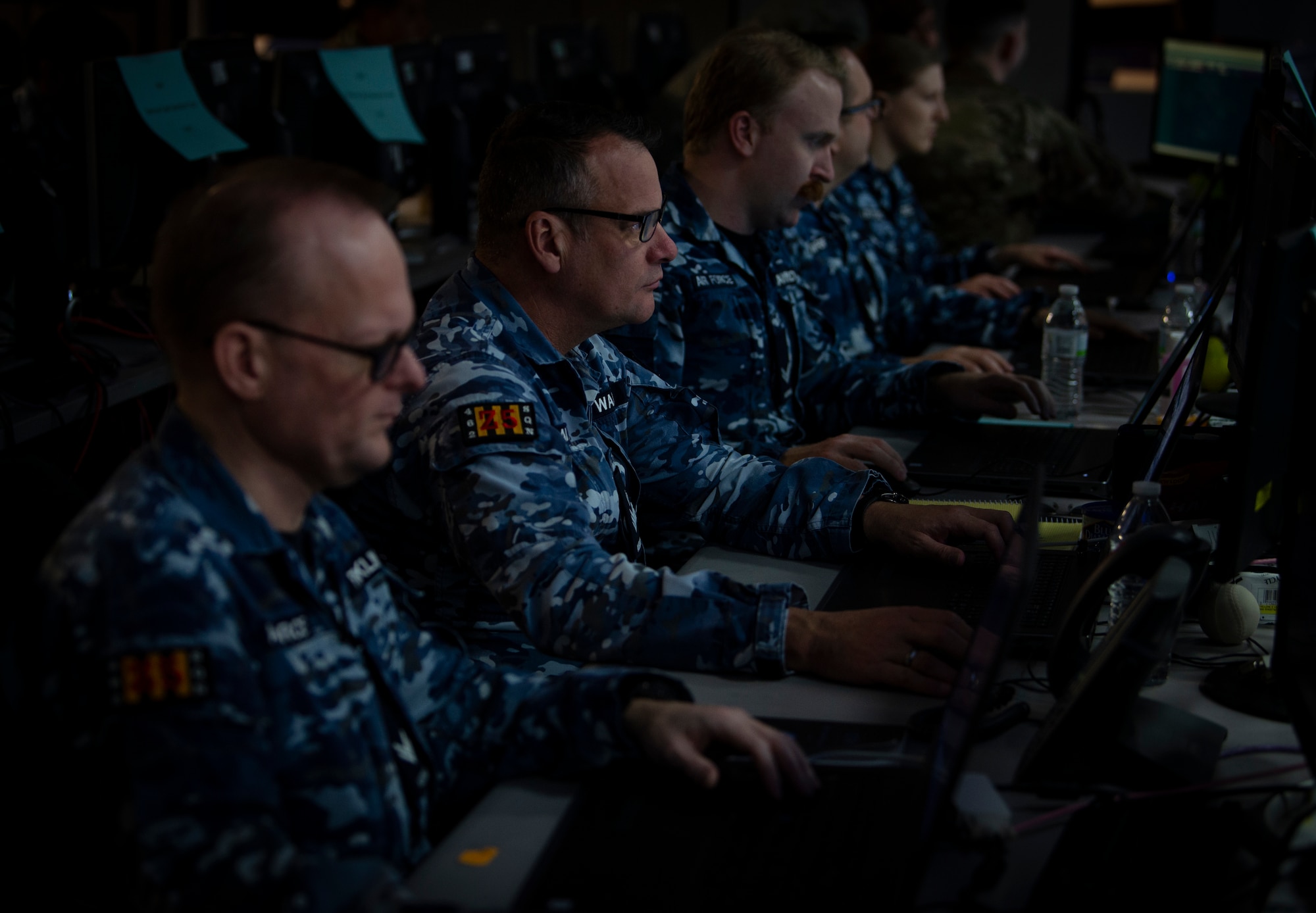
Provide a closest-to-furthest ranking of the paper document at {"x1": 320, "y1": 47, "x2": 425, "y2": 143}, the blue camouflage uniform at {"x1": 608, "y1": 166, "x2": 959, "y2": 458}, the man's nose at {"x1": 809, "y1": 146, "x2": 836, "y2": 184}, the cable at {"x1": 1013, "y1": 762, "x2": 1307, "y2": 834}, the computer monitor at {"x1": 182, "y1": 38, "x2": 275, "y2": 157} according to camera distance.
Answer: the cable at {"x1": 1013, "y1": 762, "x2": 1307, "y2": 834}, the blue camouflage uniform at {"x1": 608, "y1": 166, "x2": 959, "y2": 458}, the man's nose at {"x1": 809, "y1": 146, "x2": 836, "y2": 184}, the computer monitor at {"x1": 182, "y1": 38, "x2": 275, "y2": 157}, the paper document at {"x1": 320, "y1": 47, "x2": 425, "y2": 143}

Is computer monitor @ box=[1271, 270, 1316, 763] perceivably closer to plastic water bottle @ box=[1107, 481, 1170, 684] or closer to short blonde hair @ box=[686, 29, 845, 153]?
plastic water bottle @ box=[1107, 481, 1170, 684]

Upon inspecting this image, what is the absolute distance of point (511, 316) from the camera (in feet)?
5.41

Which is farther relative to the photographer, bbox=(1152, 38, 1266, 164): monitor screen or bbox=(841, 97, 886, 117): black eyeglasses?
bbox=(1152, 38, 1266, 164): monitor screen

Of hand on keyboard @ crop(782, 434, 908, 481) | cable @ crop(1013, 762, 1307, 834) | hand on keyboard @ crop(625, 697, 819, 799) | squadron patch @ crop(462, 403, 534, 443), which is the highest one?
squadron patch @ crop(462, 403, 534, 443)

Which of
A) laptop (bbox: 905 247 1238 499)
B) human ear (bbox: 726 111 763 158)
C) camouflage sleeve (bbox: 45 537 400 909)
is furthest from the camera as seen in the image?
human ear (bbox: 726 111 763 158)

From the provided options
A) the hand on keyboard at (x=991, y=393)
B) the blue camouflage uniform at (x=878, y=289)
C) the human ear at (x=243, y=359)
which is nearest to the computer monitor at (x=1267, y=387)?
A: the human ear at (x=243, y=359)

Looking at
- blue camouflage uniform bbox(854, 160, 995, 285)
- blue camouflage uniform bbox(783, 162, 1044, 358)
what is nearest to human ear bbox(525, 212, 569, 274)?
blue camouflage uniform bbox(783, 162, 1044, 358)

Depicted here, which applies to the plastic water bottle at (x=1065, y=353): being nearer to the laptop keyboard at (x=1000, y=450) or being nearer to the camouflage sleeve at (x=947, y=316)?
the laptop keyboard at (x=1000, y=450)

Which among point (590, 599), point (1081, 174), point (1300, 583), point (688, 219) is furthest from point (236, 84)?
point (1081, 174)

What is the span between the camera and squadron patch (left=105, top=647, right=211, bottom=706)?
35.5 inches

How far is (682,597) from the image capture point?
4.67ft

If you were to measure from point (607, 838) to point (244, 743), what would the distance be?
1.12ft

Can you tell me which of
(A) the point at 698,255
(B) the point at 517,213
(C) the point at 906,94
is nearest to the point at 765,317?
(A) the point at 698,255

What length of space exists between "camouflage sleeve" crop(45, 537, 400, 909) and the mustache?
1.80 metres
